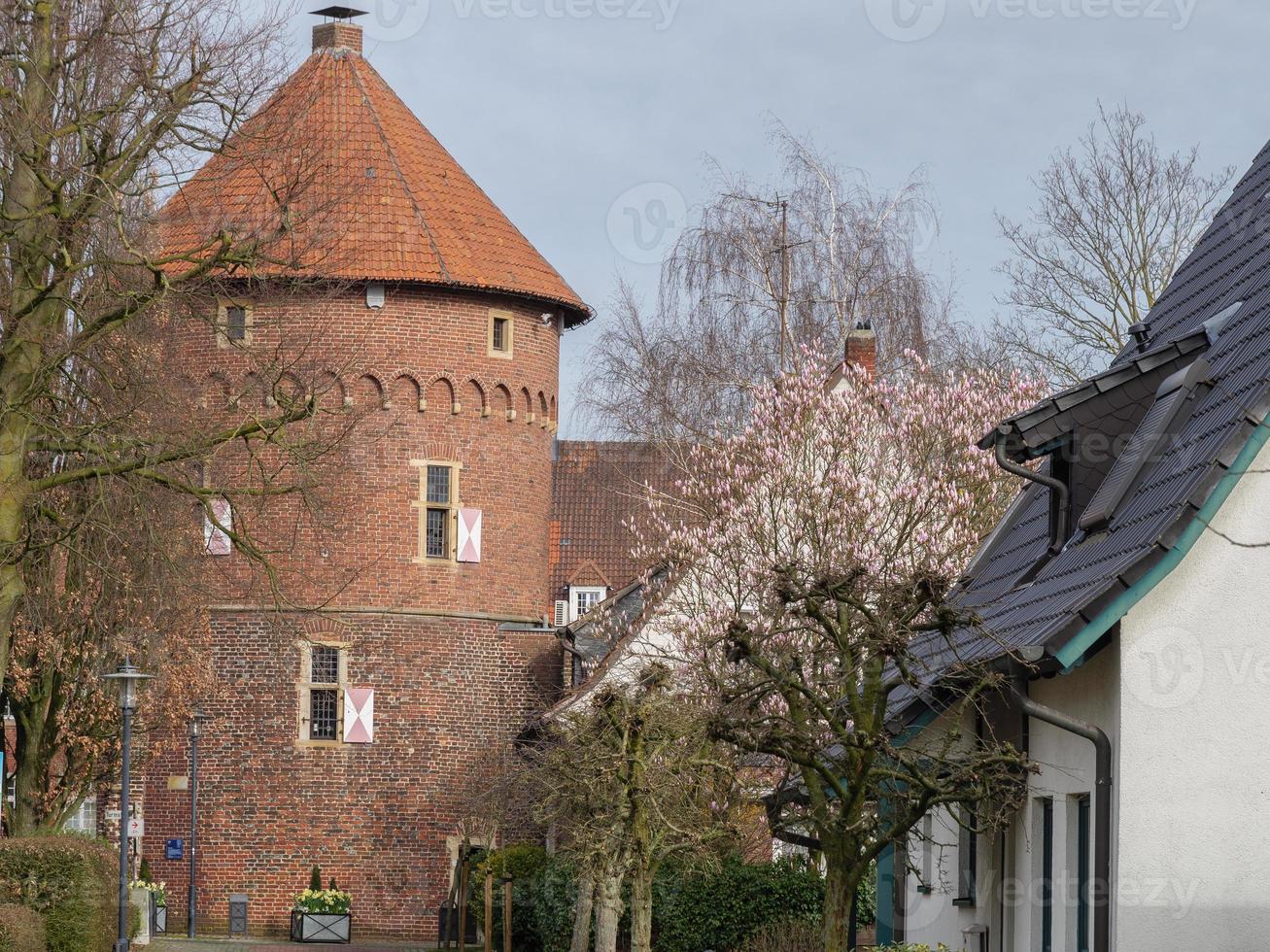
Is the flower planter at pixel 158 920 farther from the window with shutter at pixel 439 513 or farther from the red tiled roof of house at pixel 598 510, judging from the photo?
the red tiled roof of house at pixel 598 510

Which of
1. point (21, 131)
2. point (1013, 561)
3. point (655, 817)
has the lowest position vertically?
point (655, 817)

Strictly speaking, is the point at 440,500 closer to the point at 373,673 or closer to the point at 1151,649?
the point at 373,673

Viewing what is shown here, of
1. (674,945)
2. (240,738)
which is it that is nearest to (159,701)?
(240,738)

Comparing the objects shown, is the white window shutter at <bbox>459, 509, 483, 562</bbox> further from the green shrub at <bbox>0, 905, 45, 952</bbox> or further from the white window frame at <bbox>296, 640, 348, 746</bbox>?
the green shrub at <bbox>0, 905, 45, 952</bbox>

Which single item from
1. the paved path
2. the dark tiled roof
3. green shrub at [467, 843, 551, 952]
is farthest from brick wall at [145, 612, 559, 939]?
the dark tiled roof

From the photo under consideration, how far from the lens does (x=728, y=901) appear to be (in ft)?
83.4

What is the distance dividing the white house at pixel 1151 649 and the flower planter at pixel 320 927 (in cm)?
2355

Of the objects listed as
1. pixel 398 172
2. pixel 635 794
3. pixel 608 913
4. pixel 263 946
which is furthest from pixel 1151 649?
pixel 398 172

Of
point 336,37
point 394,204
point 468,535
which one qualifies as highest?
point 336,37

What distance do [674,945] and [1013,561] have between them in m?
12.9

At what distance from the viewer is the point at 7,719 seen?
46.2 m

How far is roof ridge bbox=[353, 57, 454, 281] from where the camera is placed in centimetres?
3612

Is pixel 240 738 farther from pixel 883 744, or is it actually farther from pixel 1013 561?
pixel 883 744

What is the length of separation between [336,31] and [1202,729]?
31592mm
